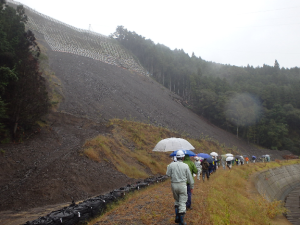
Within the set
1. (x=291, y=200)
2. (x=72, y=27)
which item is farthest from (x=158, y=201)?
(x=72, y=27)

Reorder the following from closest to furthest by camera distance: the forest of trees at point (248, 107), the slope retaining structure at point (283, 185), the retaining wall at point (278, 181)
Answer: the slope retaining structure at point (283, 185), the retaining wall at point (278, 181), the forest of trees at point (248, 107)

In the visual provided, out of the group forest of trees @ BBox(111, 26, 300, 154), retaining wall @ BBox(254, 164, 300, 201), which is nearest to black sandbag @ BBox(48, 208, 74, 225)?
retaining wall @ BBox(254, 164, 300, 201)

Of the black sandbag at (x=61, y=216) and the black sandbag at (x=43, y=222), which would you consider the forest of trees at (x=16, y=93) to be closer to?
the black sandbag at (x=61, y=216)

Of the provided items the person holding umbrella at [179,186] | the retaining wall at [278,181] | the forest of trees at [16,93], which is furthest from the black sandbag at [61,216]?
the retaining wall at [278,181]

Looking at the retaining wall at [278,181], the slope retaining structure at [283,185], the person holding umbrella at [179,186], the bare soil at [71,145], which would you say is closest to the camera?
the person holding umbrella at [179,186]

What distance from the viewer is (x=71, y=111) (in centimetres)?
2712

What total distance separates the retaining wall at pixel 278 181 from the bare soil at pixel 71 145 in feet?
33.1

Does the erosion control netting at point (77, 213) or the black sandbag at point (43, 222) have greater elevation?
the black sandbag at point (43, 222)

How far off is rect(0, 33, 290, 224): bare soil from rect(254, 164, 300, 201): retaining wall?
1009cm

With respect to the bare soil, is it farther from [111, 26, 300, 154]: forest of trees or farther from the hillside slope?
[111, 26, 300, 154]: forest of trees

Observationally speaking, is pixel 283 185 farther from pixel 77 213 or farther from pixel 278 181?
pixel 77 213

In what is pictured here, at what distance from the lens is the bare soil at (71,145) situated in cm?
1078

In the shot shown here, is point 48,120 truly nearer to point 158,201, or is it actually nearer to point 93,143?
point 93,143

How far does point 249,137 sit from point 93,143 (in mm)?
45582
